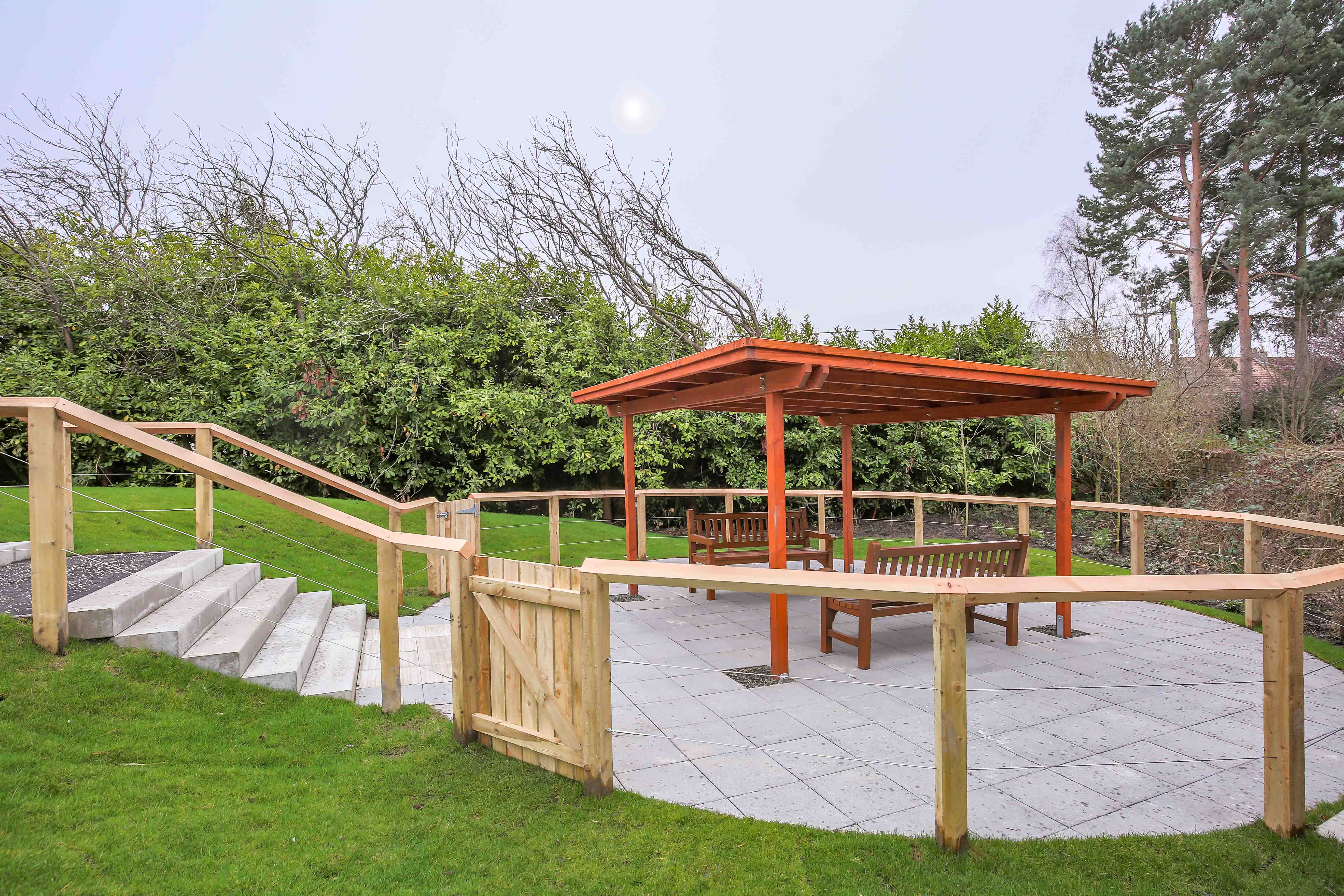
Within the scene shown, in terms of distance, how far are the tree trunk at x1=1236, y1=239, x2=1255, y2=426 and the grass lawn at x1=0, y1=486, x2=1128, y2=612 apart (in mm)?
9339

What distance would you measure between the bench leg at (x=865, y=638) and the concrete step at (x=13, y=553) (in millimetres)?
5355

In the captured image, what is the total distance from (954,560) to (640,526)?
3442mm

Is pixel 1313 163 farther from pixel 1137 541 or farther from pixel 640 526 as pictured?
pixel 640 526

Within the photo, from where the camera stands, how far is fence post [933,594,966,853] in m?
2.30

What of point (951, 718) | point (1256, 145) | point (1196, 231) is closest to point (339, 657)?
point (951, 718)

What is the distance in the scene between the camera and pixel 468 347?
1148 cm

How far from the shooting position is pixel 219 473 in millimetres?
3473

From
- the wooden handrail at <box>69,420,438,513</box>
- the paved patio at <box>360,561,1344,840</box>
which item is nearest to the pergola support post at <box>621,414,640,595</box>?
the paved patio at <box>360,561,1344,840</box>

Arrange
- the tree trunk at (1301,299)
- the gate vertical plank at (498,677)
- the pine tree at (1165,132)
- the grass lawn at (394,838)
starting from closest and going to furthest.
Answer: the grass lawn at (394,838) → the gate vertical plank at (498,677) → the tree trunk at (1301,299) → the pine tree at (1165,132)

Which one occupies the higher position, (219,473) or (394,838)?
(219,473)

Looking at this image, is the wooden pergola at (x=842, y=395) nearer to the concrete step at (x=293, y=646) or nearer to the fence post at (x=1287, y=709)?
the fence post at (x=1287, y=709)

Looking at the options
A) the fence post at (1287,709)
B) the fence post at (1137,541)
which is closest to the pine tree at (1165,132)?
the fence post at (1137,541)

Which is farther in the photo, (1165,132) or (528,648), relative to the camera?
(1165,132)

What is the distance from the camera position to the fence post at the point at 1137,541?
618cm
